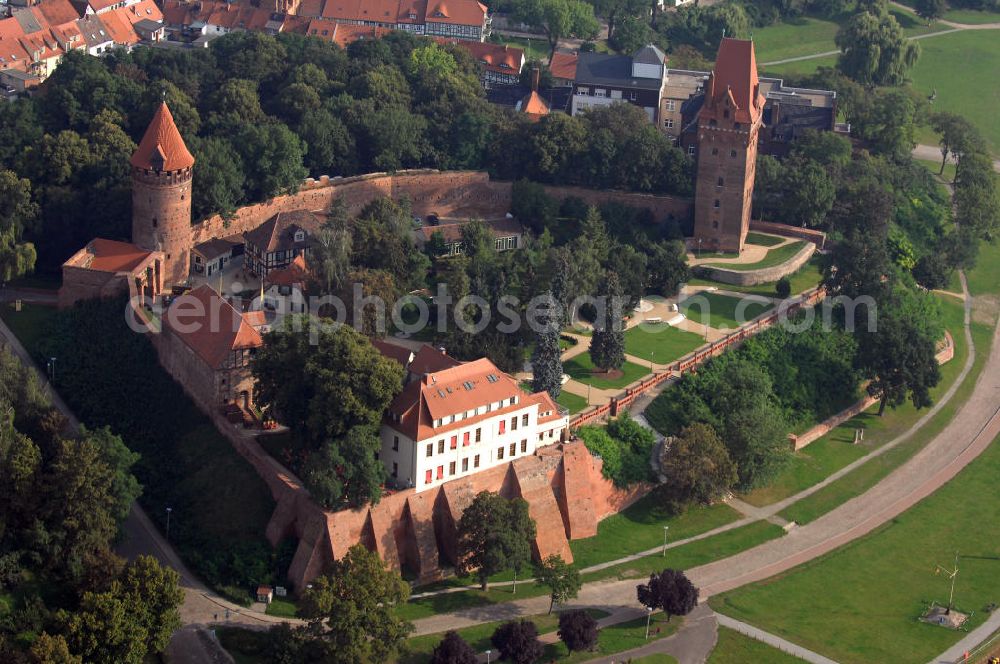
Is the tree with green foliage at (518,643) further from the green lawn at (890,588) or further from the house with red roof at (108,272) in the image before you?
the house with red roof at (108,272)

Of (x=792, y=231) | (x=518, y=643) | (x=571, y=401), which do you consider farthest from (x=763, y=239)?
(x=518, y=643)

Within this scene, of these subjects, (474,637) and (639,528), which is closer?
(474,637)

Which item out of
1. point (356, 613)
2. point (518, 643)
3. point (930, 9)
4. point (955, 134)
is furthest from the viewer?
point (930, 9)

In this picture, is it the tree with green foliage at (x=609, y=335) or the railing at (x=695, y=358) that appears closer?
the railing at (x=695, y=358)

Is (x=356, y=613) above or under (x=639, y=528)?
above

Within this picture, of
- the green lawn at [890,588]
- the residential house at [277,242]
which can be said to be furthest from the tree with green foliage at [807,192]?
the residential house at [277,242]

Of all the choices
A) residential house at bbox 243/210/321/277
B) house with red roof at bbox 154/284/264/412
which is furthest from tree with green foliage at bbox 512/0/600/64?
house with red roof at bbox 154/284/264/412

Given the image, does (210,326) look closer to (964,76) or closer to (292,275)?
(292,275)
